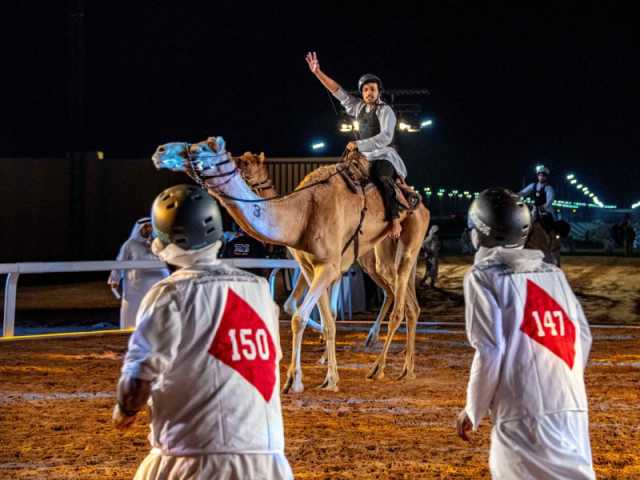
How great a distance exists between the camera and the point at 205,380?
3584mm

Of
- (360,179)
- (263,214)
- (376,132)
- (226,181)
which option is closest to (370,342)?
(360,179)

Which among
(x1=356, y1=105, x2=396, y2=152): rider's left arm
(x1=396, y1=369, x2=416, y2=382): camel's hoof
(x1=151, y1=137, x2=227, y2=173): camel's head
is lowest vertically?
(x1=396, y1=369, x2=416, y2=382): camel's hoof

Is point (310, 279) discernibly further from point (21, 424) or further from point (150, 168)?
point (150, 168)

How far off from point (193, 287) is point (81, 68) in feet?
95.9

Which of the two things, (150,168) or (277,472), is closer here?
(277,472)

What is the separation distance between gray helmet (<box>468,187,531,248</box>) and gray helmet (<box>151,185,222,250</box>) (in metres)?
1.42

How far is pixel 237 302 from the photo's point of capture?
369 cm

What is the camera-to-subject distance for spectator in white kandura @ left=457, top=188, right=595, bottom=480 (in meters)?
4.20

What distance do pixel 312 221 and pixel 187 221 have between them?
276 inches

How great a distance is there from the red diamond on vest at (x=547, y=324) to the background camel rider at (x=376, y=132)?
6.98m

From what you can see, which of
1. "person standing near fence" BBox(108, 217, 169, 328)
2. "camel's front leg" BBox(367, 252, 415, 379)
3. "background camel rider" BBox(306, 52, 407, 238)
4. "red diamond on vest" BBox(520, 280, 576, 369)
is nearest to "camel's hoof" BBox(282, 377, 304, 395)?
"camel's front leg" BBox(367, 252, 415, 379)

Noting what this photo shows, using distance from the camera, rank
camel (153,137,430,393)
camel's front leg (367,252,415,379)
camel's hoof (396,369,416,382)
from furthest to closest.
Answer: camel's front leg (367,252,415,379), camel's hoof (396,369,416,382), camel (153,137,430,393)

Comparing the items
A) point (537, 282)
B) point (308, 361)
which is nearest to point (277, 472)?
point (537, 282)

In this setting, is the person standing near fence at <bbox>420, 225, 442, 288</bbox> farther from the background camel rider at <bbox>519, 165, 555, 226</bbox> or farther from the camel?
the camel
